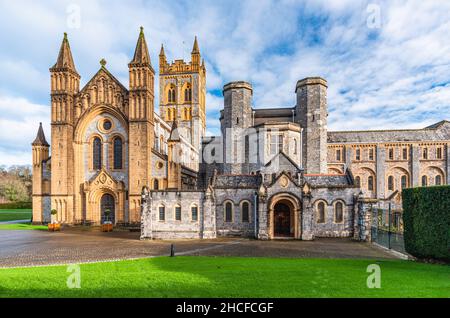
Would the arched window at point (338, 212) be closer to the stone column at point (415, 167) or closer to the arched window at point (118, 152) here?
the arched window at point (118, 152)

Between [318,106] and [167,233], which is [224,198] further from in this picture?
[318,106]

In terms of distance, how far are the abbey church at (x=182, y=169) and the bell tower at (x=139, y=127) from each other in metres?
0.11

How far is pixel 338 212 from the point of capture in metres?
24.9

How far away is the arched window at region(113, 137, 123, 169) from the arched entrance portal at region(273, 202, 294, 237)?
19128 mm

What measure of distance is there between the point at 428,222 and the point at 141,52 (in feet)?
103

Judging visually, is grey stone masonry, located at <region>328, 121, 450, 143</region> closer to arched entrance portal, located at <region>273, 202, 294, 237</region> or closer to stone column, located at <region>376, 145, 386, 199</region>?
stone column, located at <region>376, 145, 386, 199</region>

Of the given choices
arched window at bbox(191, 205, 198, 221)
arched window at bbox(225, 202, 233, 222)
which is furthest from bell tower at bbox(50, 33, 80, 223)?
arched window at bbox(225, 202, 233, 222)

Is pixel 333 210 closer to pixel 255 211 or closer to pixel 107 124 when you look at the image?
pixel 255 211

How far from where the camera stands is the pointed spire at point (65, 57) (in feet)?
109

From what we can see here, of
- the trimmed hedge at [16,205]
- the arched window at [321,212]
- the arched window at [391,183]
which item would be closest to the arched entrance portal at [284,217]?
the arched window at [321,212]

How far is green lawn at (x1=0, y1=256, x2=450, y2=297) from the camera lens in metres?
8.59

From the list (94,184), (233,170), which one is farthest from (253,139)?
(94,184)

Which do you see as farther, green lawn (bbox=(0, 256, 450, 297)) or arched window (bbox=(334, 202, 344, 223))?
arched window (bbox=(334, 202, 344, 223))

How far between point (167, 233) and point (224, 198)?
603 cm
